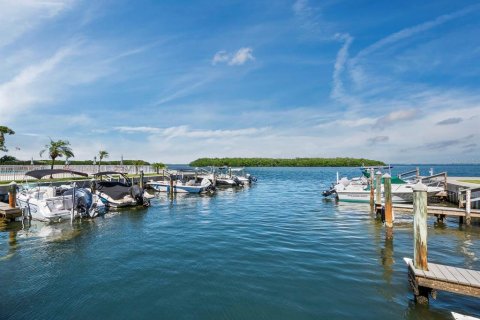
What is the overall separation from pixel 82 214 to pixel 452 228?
2222cm

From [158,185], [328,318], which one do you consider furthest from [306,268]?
[158,185]

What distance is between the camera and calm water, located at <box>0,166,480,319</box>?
279 inches

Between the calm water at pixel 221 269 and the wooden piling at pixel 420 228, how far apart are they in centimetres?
102

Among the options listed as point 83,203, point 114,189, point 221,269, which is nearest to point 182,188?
point 114,189

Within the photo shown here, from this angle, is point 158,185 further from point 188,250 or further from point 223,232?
point 188,250

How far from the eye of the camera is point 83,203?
18594 millimetres

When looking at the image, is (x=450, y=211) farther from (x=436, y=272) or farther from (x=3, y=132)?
(x=3, y=132)

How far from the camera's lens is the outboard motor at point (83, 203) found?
1836 cm

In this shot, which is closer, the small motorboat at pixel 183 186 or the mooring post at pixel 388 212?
the mooring post at pixel 388 212

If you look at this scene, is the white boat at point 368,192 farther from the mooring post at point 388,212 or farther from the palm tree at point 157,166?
the palm tree at point 157,166

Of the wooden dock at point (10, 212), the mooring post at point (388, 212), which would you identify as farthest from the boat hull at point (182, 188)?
the mooring post at point (388, 212)

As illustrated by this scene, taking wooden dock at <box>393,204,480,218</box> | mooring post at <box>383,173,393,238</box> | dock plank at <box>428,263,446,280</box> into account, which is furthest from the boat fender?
wooden dock at <box>393,204,480,218</box>

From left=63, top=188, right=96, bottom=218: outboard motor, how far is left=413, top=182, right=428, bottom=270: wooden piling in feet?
60.1

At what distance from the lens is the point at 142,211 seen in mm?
22250
